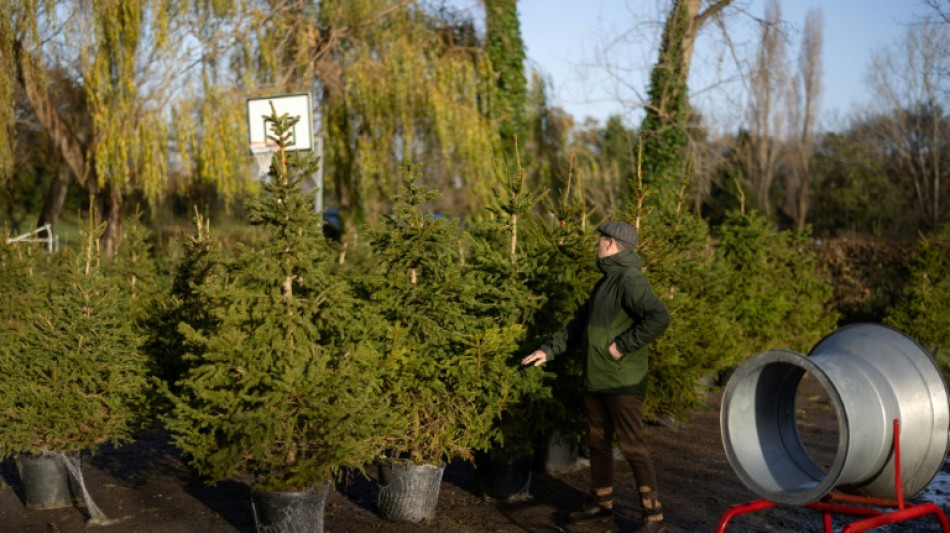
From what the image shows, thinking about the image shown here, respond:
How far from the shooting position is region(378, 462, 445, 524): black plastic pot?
566 cm

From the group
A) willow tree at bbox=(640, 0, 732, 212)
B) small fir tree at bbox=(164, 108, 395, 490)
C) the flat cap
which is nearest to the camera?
small fir tree at bbox=(164, 108, 395, 490)

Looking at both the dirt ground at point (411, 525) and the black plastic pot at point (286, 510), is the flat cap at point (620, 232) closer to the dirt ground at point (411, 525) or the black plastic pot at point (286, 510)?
the dirt ground at point (411, 525)

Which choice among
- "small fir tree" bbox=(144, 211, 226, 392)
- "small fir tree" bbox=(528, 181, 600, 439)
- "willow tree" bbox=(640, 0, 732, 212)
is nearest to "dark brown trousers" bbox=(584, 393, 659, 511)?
"small fir tree" bbox=(528, 181, 600, 439)

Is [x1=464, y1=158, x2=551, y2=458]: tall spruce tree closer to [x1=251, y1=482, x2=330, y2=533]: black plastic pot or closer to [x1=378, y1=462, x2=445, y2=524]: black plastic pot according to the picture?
[x1=378, y1=462, x2=445, y2=524]: black plastic pot

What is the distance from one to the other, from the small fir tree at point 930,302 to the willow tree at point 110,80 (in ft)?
36.1

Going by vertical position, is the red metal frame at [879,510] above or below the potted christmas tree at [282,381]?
below

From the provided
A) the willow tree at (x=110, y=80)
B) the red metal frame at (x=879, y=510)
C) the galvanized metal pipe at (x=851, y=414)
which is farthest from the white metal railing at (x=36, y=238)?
the red metal frame at (x=879, y=510)

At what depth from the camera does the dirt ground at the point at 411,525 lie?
5.73 m

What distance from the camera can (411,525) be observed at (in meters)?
5.70

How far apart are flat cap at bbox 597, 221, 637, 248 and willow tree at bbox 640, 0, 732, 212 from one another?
11025 mm

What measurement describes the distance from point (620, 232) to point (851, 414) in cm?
172

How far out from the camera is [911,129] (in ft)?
115

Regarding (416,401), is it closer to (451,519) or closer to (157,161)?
(451,519)

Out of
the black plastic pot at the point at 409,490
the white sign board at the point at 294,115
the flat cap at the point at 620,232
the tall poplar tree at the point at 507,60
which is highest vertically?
the tall poplar tree at the point at 507,60
